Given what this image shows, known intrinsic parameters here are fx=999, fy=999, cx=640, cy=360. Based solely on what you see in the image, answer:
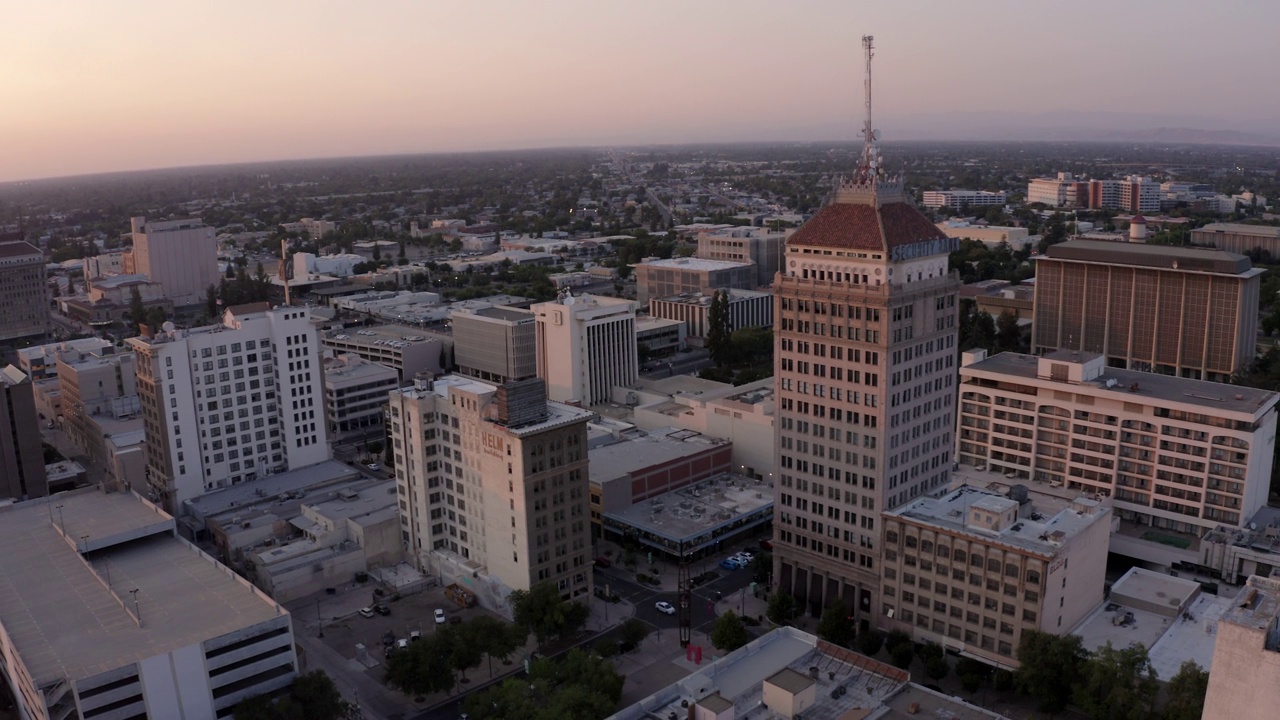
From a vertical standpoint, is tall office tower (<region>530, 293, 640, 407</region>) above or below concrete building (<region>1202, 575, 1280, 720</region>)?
below

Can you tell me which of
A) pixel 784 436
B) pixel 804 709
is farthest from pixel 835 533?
pixel 804 709

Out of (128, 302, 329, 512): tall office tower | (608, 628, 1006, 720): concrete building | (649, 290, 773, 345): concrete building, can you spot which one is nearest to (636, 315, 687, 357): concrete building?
(649, 290, 773, 345): concrete building

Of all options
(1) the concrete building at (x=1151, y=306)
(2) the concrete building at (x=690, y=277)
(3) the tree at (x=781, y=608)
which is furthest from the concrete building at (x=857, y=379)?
(2) the concrete building at (x=690, y=277)

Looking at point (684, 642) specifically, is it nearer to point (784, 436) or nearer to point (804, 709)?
point (784, 436)

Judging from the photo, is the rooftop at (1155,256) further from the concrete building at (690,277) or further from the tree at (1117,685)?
the tree at (1117,685)

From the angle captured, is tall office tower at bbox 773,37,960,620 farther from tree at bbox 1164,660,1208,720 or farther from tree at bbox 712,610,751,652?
tree at bbox 1164,660,1208,720

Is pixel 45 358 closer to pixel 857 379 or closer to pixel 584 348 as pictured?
pixel 584 348
